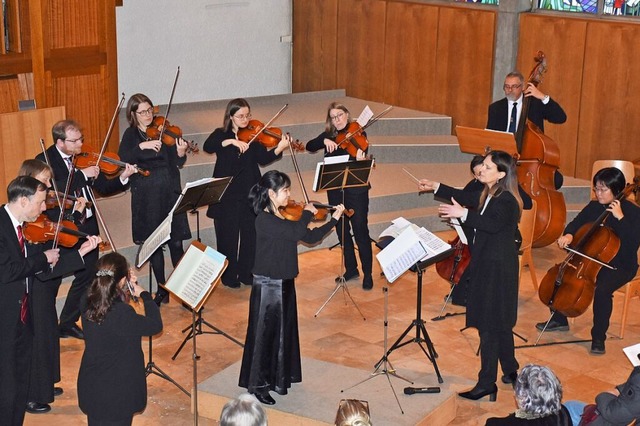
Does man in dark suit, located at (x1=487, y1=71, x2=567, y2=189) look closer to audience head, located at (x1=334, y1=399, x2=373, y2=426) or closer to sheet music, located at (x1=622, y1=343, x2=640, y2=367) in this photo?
sheet music, located at (x1=622, y1=343, x2=640, y2=367)

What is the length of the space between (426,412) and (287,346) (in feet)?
3.00

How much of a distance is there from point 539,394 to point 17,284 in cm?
284

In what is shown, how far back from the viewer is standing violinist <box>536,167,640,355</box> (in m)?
7.02

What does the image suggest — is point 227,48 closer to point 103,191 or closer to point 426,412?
point 103,191

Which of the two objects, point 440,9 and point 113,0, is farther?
point 440,9

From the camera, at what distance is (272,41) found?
1273cm

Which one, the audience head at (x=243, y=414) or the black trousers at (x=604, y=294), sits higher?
the audience head at (x=243, y=414)

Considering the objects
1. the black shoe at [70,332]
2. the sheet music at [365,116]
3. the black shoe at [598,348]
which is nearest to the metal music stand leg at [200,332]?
the black shoe at [70,332]

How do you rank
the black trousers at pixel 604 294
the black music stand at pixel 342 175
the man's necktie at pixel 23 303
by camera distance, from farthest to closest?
1. the black music stand at pixel 342 175
2. the black trousers at pixel 604 294
3. the man's necktie at pixel 23 303

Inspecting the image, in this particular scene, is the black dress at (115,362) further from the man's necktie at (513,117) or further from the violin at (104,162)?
the man's necktie at (513,117)

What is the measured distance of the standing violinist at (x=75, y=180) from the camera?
21.7 ft

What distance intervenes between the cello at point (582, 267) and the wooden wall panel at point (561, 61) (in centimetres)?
330

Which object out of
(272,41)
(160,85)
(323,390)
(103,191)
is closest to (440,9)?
(272,41)

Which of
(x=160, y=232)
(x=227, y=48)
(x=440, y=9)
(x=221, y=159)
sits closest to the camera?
(x=160, y=232)
